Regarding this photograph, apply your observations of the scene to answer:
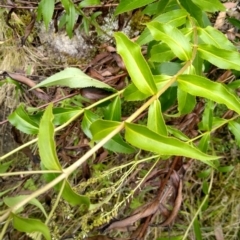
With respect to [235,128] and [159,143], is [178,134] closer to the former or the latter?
[235,128]

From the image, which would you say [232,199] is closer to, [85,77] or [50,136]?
[85,77]

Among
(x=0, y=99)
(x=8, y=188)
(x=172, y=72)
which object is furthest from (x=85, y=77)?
(x=0, y=99)

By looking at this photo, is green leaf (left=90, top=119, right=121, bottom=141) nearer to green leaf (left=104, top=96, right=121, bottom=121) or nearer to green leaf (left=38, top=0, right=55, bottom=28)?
green leaf (left=104, top=96, right=121, bottom=121)

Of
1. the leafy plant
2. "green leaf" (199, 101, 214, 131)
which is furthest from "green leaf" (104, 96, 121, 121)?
"green leaf" (199, 101, 214, 131)

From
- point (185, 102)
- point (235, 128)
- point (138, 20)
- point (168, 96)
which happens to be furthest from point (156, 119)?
point (138, 20)

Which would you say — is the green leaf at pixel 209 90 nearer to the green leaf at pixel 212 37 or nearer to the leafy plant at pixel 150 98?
the leafy plant at pixel 150 98

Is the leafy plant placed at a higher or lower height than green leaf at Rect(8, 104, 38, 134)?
higher
